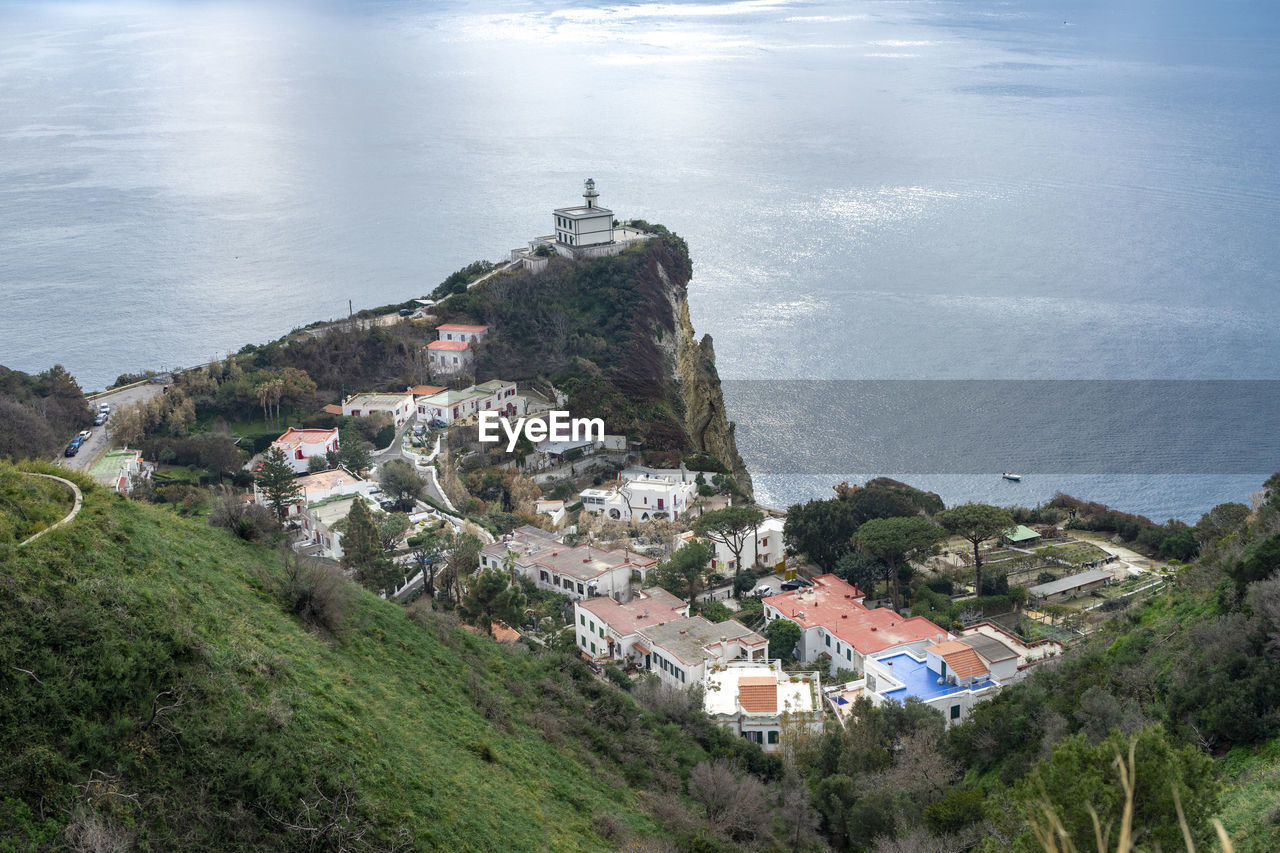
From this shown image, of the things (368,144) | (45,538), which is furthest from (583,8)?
(45,538)

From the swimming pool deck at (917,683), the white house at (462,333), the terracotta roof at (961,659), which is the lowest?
the swimming pool deck at (917,683)

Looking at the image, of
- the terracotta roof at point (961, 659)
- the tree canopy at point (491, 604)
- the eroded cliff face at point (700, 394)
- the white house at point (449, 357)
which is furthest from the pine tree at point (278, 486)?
the eroded cliff face at point (700, 394)

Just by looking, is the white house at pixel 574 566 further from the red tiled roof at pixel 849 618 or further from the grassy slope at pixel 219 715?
the grassy slope at pixel 219 715

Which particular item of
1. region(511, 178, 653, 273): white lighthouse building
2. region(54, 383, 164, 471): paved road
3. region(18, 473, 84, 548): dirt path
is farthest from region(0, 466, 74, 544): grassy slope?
region(511, 178, 653, 273): white lighthouse building

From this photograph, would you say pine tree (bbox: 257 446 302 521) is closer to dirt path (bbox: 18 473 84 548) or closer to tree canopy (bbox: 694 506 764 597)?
tree canopy (bbox: 694 506 764 597)

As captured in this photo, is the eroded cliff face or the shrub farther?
the eroded cliff face

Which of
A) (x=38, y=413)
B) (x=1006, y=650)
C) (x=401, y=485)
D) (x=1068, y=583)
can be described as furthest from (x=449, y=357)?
(x=1006, y=650)

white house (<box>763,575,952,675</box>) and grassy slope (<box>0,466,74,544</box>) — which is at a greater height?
grassy slope (<box>0,466,74,544</box>)
